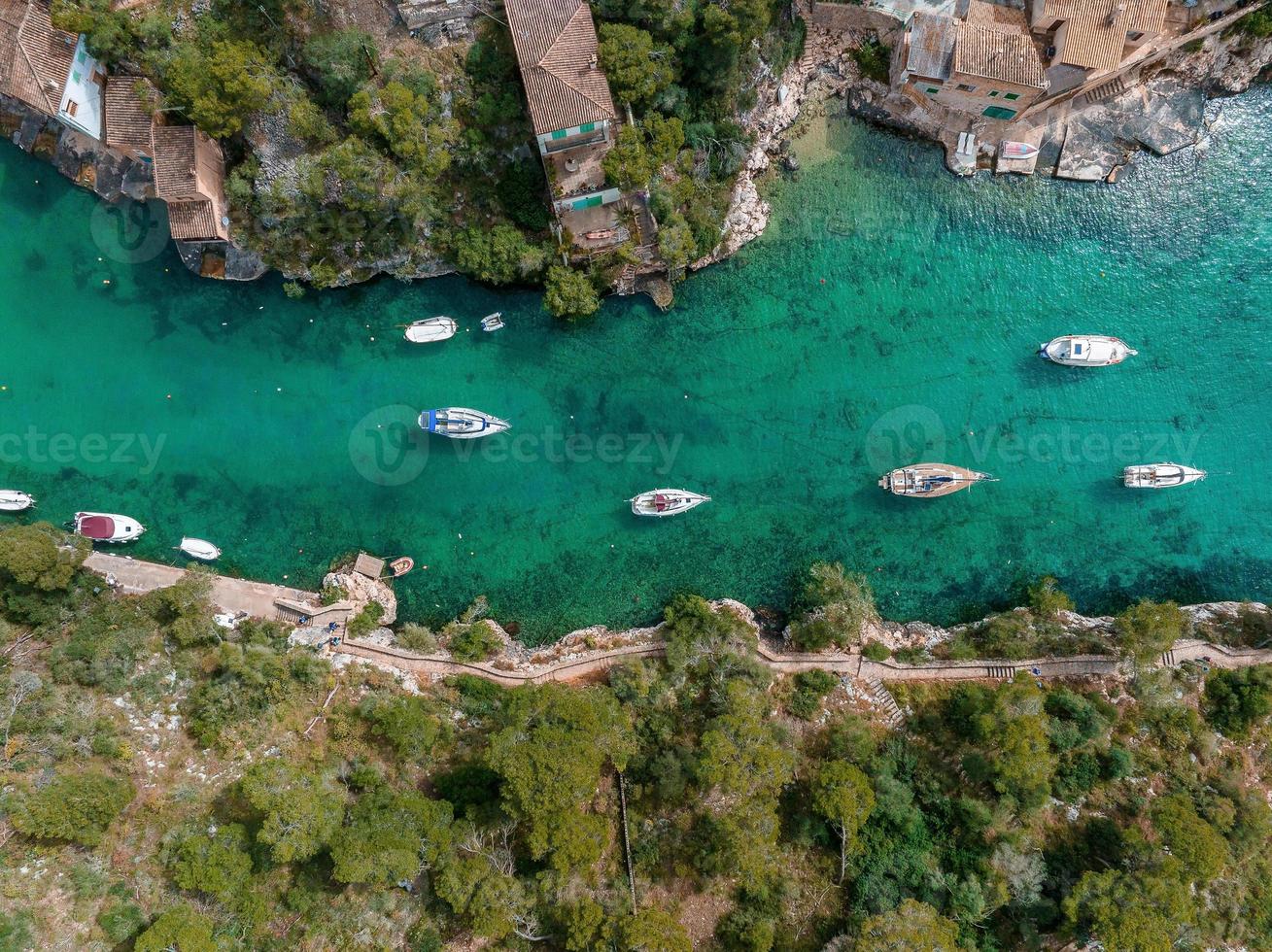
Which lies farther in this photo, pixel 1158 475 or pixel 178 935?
pixel 1158 475

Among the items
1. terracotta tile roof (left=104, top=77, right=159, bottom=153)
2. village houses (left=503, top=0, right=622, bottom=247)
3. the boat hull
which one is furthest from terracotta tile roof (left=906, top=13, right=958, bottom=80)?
terracotta tile roof (left=104, top=77, right=159, bottom=153)

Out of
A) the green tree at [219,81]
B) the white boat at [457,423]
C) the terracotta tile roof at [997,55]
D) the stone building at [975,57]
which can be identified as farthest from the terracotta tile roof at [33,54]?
the terracotta tile roof at [997,55]

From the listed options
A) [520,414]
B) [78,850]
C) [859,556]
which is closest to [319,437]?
[520,414]

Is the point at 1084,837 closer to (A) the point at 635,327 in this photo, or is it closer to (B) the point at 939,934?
(B) the point at 939,934

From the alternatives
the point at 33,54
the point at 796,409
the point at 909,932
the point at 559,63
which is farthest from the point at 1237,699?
the point at 33,54

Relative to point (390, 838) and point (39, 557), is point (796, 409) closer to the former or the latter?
point (390, 838)

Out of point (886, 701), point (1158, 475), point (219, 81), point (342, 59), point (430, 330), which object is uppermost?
point (342, 59)

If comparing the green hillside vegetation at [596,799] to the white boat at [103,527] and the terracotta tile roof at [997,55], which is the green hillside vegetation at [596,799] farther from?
the terracotta tile roof at [997,55]
